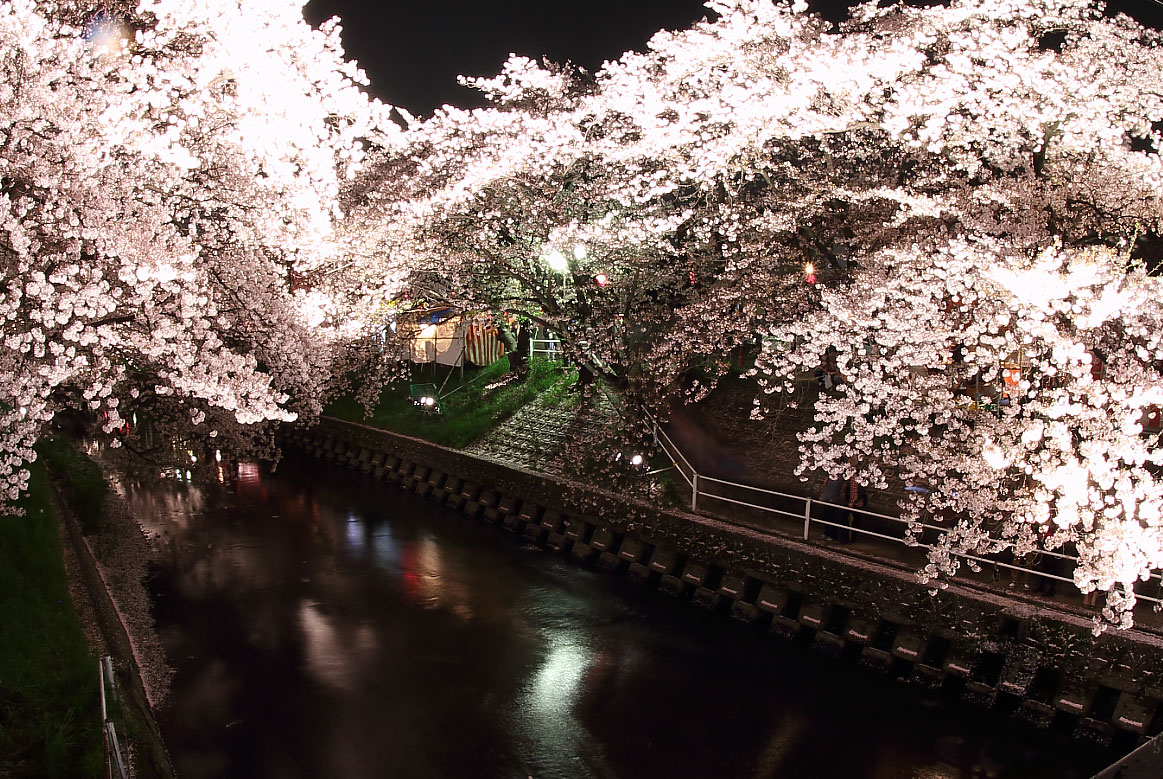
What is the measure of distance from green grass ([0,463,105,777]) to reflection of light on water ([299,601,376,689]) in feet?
11.9

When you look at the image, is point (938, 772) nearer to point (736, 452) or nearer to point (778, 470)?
point (778, 470)

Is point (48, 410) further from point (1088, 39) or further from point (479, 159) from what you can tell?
point (1088, 39)

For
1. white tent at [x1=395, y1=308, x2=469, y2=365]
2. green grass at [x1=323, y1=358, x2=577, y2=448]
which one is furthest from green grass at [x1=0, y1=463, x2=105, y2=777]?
white tent at [x1=395, y1=308, x2=469, y2=365]

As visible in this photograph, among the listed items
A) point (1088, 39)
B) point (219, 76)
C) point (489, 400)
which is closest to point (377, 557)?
point (489, 400)

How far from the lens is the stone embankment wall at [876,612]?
9.31 m

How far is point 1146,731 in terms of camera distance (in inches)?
348

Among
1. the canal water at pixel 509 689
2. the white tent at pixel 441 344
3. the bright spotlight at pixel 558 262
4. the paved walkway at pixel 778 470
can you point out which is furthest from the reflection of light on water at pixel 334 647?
the white tent at pixel 441 344

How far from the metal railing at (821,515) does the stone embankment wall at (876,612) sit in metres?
0.49

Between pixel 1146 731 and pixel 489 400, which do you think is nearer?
pixel 1146 731

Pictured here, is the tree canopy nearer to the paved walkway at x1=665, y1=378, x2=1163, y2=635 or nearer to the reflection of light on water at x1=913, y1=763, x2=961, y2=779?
the paved walkway at x1=665, y1=378, x2=1163, y2=635

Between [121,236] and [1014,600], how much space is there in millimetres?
11339

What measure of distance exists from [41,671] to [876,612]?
10418mm

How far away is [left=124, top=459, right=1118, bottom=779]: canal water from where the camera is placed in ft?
30.2

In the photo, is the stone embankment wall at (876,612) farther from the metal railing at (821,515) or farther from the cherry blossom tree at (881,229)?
the cherry blossom tree at (881,229)
